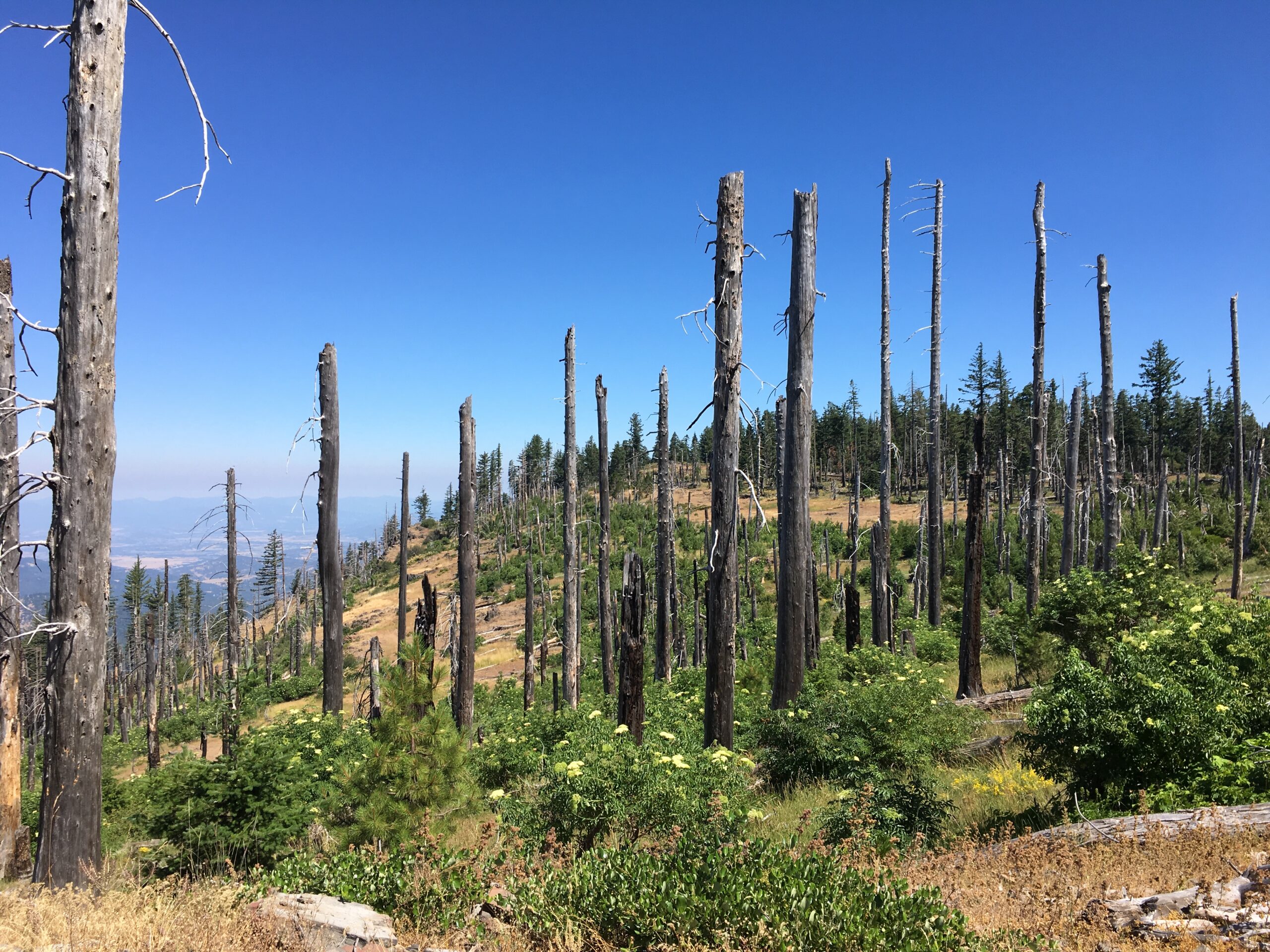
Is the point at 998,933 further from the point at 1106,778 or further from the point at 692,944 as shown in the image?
the point at 1106,778

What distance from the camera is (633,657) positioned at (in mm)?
8727

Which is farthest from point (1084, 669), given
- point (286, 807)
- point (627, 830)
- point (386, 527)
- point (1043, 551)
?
point (386, 527)

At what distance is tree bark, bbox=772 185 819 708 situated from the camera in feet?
28.3

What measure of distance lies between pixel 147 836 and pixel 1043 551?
128 feet

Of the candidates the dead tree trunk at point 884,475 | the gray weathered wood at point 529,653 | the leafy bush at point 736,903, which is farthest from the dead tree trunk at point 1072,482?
the leafy bush at point 736,903

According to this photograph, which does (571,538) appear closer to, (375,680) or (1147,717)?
(375,680)

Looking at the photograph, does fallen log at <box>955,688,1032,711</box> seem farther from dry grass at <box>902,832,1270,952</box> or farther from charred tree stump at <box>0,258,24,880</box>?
charred tree stump at <box>0,258,24,880</box>

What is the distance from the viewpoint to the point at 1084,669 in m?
6.60

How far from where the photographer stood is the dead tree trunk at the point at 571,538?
714 inches

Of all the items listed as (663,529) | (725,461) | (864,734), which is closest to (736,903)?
(725,461)

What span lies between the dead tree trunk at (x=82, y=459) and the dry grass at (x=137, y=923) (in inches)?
27.0

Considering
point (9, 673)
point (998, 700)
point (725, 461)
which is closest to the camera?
point (725, 461)

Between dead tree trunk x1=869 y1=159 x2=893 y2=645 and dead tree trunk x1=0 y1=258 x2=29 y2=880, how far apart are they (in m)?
15.8

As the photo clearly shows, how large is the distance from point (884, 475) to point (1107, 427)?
497 centimetres
